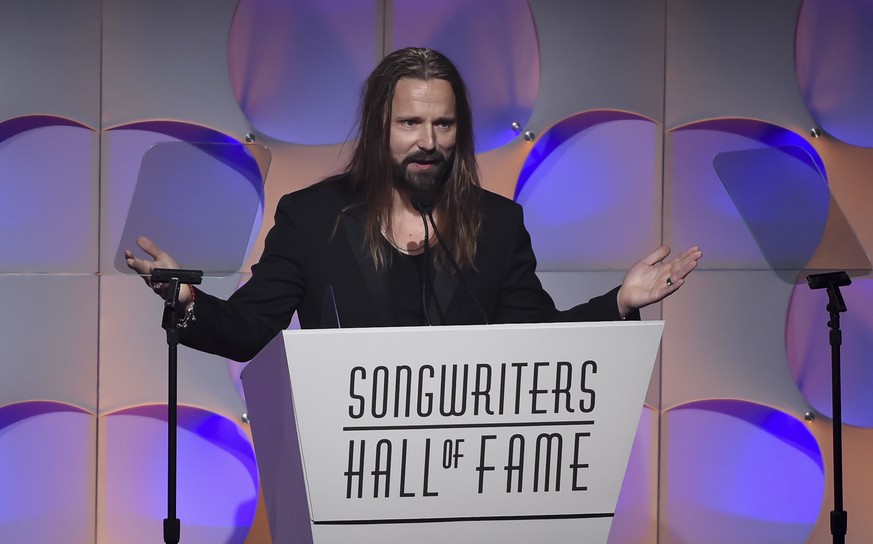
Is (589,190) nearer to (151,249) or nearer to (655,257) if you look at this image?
(655,257)

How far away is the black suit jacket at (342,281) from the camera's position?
2344 mm

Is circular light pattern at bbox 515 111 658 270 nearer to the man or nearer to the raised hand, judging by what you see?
the man

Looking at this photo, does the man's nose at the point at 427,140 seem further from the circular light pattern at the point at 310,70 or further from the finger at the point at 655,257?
the circular light pattern at the point at 310,70

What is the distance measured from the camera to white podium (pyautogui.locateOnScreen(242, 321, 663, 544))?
5.00 ft

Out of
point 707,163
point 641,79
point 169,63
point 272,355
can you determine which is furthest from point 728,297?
point 272,355

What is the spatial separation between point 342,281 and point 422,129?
15.9 inches

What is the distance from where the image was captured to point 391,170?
249 centimetres

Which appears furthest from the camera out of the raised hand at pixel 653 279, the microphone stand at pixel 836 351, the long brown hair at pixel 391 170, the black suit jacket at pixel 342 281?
the microphone stand at pixel 836 351

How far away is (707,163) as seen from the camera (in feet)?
11.6

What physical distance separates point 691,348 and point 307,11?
1.75 m

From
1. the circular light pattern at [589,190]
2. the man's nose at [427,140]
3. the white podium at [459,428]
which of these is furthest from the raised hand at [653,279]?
the circular light pattern at [589,190]

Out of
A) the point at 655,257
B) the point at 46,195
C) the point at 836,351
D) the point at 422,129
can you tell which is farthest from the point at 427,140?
the point at 46,195

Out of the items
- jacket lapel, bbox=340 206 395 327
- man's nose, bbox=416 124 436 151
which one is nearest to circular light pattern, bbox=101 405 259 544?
jacket lapel, bbox=340 206 395 327

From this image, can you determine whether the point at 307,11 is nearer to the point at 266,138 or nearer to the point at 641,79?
the point at 266,138
